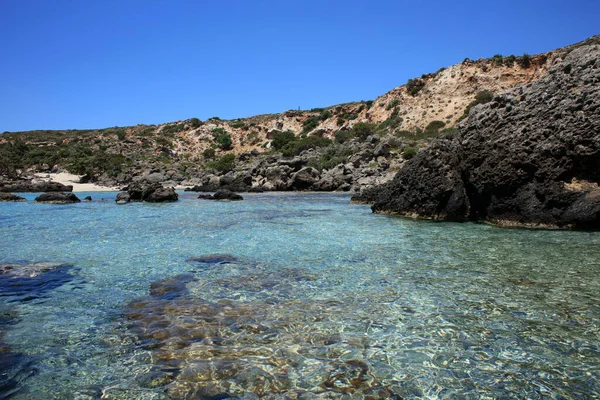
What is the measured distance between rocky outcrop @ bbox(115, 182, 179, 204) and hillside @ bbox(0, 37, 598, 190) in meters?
14.7

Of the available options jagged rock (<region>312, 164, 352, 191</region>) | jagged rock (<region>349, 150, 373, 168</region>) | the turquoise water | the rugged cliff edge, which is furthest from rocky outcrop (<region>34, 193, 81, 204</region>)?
jagged rock (<region>349, 150, 373, 168</region>)

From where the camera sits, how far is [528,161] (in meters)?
12.2

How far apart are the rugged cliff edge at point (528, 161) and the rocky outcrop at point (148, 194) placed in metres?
16.4

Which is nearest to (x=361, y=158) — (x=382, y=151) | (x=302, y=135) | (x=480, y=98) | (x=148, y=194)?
(x=382, y=151)

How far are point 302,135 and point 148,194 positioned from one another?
47.5 metres

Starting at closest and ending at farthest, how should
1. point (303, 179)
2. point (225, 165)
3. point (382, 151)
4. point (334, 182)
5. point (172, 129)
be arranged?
point (334, 182), point (303, 179), point (382, 151), point (225, 165), point (172, 129)

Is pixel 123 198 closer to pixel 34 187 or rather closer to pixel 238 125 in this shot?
pixel 34 187

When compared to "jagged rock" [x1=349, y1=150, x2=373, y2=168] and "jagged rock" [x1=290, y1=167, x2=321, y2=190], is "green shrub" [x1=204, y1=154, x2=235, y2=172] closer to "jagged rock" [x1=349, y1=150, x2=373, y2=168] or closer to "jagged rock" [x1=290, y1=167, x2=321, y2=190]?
"jagged rock" [x1=290, y1=167, x2=321, y2=190]

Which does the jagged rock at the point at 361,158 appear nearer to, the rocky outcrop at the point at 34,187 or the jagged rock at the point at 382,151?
the jagged rock at the point at 382,151

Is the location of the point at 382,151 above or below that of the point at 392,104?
below

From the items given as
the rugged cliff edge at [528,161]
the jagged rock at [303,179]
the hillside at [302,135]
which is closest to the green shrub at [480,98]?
the hillside at [302,135]

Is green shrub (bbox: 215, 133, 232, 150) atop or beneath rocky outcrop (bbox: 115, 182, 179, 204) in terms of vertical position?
atop

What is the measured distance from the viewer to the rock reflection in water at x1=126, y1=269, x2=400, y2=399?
11.2 ft

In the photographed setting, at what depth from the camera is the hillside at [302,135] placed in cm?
4816
